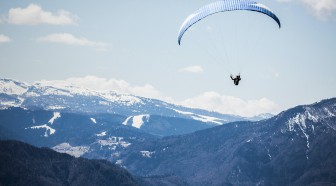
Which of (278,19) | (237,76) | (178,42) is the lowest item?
(237,76)

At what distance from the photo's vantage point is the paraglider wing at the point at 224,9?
3147 inches

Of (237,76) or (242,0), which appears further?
(237,76)

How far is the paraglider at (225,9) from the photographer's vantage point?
80000mm

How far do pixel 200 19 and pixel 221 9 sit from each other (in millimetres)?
5400

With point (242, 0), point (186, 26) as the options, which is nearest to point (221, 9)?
point (242, 0)

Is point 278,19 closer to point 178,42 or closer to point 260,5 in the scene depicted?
point 260,5

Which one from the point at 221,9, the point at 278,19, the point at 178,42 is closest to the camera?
the point at 221,9

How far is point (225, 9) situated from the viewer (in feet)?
261

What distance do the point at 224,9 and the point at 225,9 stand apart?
178mm

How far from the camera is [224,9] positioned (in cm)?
7962

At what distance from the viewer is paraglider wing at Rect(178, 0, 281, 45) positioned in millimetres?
79938

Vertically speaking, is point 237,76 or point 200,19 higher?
point 200,19

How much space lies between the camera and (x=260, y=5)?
83750 mm

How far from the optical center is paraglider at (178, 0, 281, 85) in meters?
80.0
